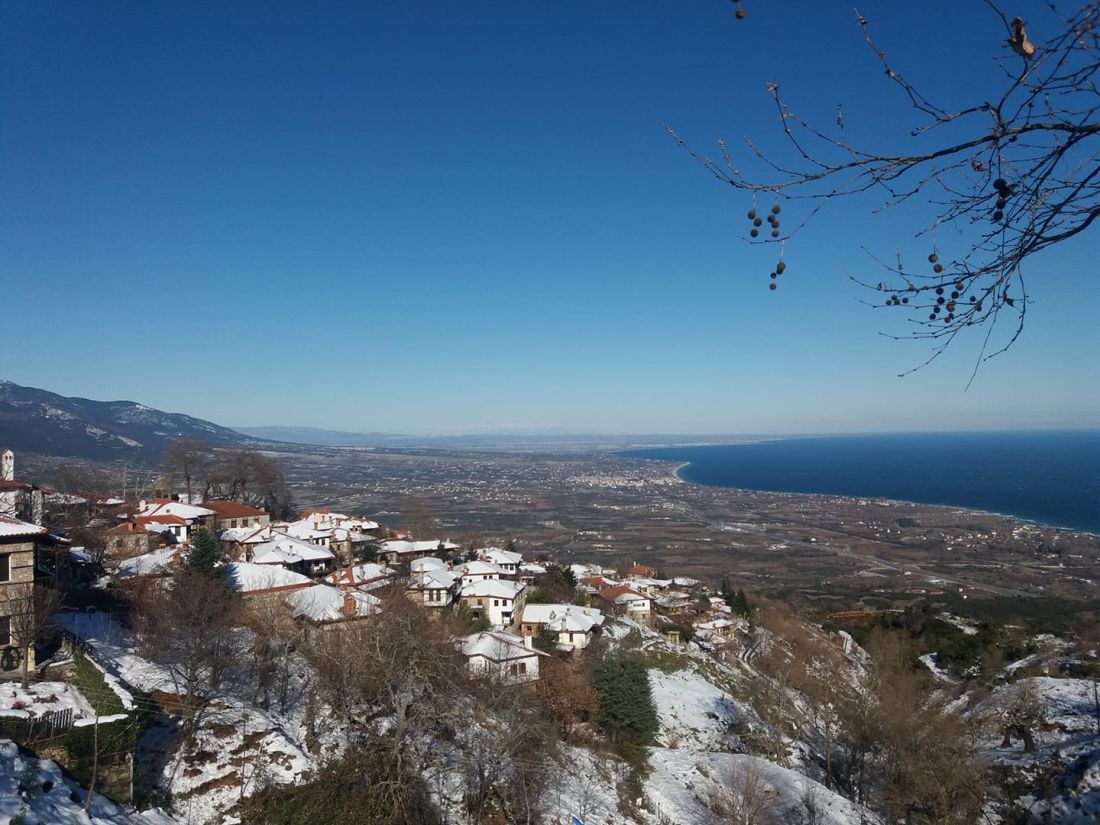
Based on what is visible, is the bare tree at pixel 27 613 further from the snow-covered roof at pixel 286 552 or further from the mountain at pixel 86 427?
the mountain at pixel 86 427

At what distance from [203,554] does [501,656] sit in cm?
983

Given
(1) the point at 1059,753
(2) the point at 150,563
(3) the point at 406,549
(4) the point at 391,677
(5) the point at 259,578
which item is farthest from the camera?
(3) the point at 406,549

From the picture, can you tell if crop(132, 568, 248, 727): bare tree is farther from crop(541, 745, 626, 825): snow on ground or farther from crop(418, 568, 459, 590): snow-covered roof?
crop(418, 568, 459, 590): snow-covered roof

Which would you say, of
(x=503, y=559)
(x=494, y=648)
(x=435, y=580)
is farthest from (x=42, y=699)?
(x=503, y=559)

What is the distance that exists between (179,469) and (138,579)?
3082 cm

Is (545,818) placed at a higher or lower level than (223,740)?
lower

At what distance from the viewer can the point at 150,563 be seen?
20844mm

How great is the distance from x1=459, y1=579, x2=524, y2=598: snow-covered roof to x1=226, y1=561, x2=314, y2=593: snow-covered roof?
294 inches

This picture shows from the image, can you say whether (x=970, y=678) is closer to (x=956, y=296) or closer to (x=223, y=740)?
(x=223, y=740)

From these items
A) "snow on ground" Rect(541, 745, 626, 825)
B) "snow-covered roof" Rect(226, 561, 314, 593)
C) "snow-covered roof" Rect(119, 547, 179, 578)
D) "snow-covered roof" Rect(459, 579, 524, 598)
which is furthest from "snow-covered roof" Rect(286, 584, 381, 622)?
"snow on ground" Rect(541, 745, 626, 825)

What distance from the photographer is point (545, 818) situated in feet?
37.8

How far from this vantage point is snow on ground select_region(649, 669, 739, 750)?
20.0m

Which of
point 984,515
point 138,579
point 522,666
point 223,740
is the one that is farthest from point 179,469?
point 984,515

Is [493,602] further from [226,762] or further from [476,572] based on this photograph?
[226,762]
